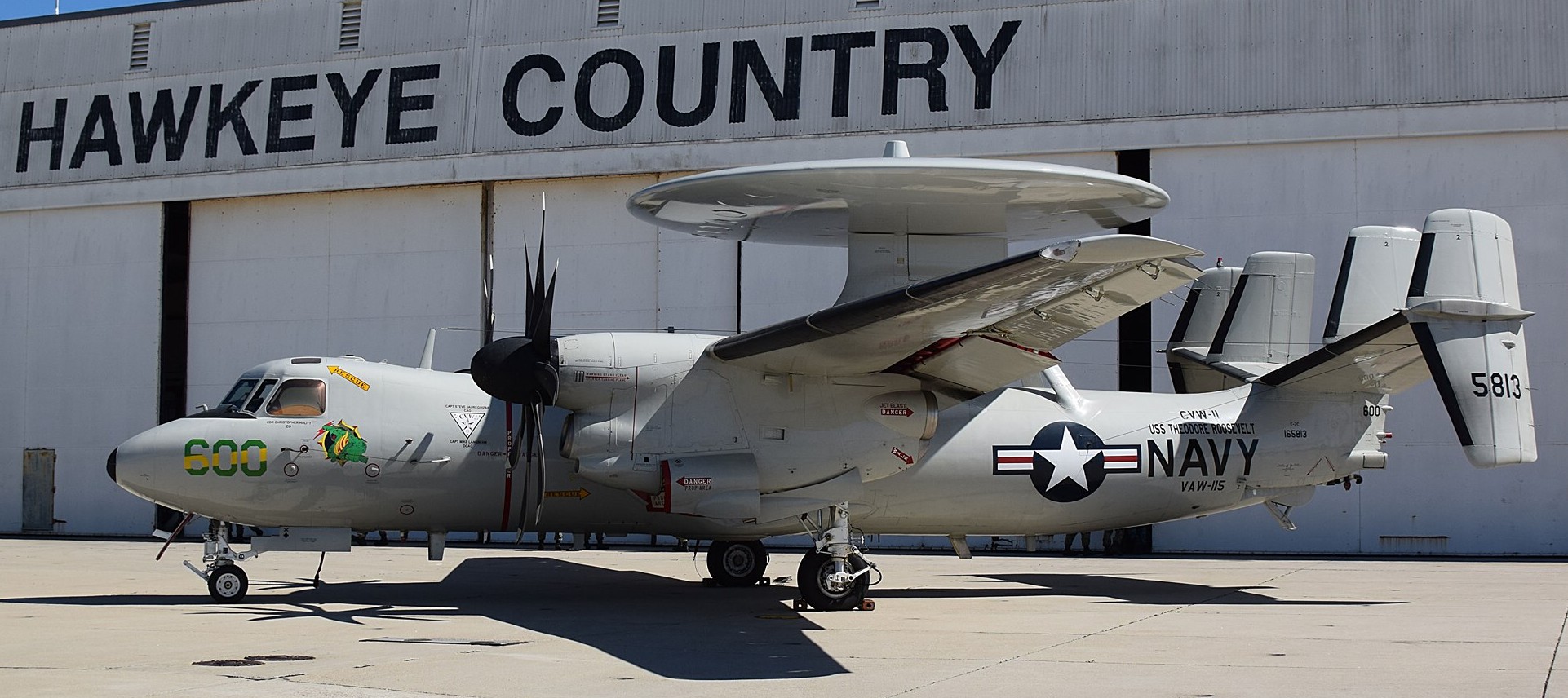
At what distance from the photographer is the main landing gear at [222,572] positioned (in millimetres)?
16484

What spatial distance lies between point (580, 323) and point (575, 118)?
504 centimetres

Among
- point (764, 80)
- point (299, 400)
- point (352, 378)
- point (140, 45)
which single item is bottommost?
point (299, 400)

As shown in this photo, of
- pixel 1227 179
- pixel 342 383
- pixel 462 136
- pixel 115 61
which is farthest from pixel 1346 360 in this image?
pixel 115 61

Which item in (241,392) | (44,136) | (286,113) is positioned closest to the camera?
(241,392)

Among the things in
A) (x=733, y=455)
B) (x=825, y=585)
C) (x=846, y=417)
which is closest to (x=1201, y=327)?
(x=846, y=417)

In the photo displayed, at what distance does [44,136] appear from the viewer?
3531 centimetres

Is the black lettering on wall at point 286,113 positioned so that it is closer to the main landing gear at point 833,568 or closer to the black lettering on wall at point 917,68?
the black lettering on wall at point 917,68

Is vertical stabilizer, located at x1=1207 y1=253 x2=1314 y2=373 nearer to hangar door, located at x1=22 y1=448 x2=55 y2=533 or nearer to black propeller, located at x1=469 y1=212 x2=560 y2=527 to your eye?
black propeller, located at x1=469 y1=212 x2=560 y2=527

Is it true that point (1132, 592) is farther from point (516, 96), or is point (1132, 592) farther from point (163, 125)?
point (163, 125)

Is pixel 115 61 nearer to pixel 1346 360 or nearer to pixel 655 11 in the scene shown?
pixel 655 11

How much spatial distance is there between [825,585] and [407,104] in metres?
21.4

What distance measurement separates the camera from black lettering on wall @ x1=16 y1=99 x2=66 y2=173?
3512 centimetres

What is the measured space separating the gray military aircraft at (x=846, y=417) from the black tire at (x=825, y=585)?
0.03 metres

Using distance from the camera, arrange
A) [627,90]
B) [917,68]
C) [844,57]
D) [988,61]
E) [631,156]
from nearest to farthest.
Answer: [988,61], [917,68], [844,57], [631,156], [627,90]
